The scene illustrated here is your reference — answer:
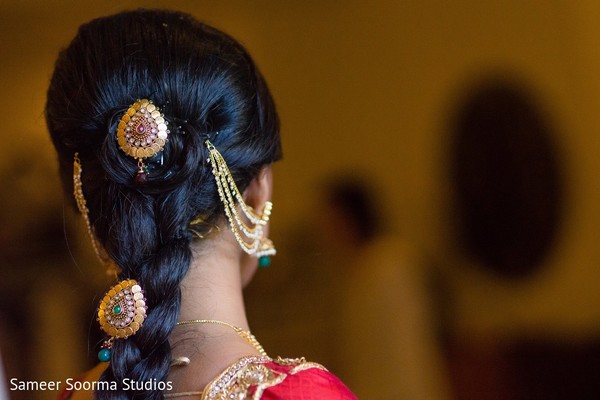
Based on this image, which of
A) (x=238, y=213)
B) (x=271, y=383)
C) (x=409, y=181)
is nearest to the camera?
(x=271, y=383)

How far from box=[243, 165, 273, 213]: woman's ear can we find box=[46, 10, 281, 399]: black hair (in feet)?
0.07

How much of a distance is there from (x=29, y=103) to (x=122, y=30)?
198 centimetres

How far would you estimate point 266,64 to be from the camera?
303 centimetres

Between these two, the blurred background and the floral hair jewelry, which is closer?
the floral hair jewelry

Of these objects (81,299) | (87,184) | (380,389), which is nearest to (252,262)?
(87,184)

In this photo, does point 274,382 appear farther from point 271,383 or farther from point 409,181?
point 409,181

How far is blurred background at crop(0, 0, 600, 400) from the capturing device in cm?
248

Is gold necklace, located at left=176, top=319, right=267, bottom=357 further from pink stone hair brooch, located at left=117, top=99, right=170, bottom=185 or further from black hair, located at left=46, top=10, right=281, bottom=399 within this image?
pink stone hair brooch, located at left=117, top=99, right=170, bottom=185

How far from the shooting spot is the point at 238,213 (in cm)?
96

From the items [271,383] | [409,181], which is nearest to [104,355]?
[271,383]

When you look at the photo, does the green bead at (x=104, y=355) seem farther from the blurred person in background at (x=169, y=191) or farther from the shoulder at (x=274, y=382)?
the shoulder at (x=274, y=382)

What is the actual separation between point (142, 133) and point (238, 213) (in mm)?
180

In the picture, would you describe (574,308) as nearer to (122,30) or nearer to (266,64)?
(266,64)

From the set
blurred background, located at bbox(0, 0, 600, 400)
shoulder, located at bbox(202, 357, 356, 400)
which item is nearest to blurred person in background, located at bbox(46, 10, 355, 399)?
shoulder, located at bbox(202, 357, 356, 400)
